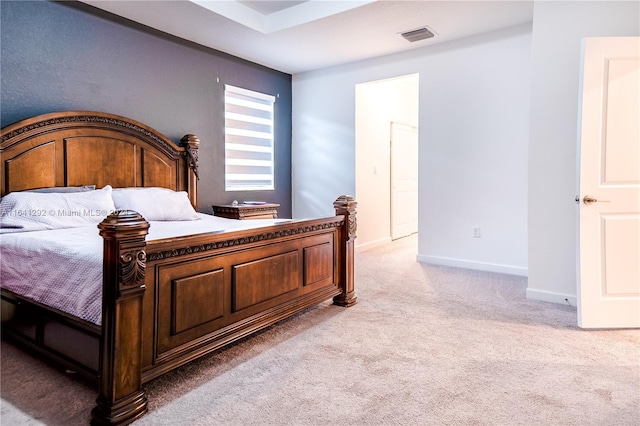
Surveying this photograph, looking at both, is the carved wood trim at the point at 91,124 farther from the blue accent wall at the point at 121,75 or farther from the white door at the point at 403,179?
the white door at the point at 403,179

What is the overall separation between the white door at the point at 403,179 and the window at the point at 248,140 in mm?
2033

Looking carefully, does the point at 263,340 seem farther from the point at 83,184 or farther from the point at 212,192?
the point at 212,192

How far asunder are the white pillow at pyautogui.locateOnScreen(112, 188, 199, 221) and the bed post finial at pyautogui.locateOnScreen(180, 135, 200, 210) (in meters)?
0.69

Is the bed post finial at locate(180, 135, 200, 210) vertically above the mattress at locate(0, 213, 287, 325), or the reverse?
the bed post finial at locate(180, 135, 200, 210)

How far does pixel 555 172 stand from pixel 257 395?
109 inches

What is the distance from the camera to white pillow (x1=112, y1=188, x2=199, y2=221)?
10.7ft

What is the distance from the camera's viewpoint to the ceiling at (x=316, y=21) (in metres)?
3.65

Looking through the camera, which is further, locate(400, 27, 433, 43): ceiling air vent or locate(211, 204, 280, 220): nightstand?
locate(211, 204, 280, 220): nightstand

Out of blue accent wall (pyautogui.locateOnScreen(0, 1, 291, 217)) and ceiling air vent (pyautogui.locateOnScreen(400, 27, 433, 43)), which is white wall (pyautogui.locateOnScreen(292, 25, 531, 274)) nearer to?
ceiling air vent (pyautogui.locateOnScreen(400, 27, 433, 43))

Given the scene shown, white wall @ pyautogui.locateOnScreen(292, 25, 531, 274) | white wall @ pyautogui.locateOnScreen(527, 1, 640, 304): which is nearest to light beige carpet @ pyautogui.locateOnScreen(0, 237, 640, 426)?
white wall @ pyautogui.locateOnScreen(527, 1, 640, 304)

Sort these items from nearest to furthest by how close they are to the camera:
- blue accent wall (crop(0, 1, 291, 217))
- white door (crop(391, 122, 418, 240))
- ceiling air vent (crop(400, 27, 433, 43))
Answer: blue accent wall (crop(0, 1, 291, 217))
ceiling air vent (crop(400, 27, 433, 43))
white door (crop(391, 122, 418, 240))

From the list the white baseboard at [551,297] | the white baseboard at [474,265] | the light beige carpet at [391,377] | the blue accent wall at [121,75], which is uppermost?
the blue accent wall at [121,75]

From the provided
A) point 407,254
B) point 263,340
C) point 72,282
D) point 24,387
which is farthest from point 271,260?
point 407,254

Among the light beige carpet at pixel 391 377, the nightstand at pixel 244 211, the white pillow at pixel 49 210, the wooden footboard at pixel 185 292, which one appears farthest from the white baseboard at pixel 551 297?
the white pillow at pixel 49 210
